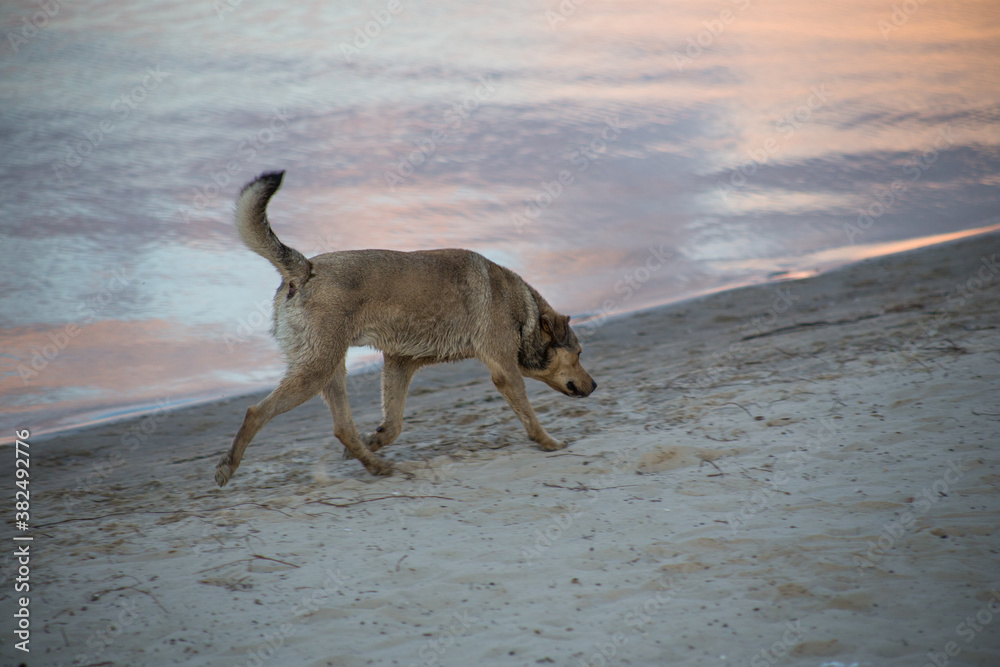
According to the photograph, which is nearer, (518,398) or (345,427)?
(345,427)

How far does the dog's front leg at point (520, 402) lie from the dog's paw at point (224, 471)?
1.91m

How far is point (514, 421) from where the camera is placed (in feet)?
21.7

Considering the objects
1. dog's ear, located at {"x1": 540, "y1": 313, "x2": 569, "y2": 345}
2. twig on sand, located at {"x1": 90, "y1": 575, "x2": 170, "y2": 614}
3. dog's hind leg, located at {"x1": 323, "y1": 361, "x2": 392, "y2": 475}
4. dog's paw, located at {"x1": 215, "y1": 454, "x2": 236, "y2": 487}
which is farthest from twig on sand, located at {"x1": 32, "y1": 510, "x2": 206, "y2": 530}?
dog's ear, located at {"x1": 540, "y1": 313, "x2": 569, "y2": 345}

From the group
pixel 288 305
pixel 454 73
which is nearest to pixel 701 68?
pixel 454 73

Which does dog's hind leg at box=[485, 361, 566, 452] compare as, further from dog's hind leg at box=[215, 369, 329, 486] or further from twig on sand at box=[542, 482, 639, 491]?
dog's hind leg at box=[215, 369, 329, 486]

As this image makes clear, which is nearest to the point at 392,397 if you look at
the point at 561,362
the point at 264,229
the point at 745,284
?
the point at 561,362

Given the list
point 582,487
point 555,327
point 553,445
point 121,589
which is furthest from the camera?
point 555,327

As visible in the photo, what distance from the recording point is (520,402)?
5.93 m

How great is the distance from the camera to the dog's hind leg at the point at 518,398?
5832 mm

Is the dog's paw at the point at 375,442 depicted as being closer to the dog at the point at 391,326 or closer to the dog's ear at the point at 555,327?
the dog at the point at 391,326

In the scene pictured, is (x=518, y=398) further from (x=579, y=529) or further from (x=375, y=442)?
(x=579, y=529)

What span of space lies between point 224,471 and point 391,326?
4.55 feet

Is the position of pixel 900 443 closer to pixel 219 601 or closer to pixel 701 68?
pixel 219 601

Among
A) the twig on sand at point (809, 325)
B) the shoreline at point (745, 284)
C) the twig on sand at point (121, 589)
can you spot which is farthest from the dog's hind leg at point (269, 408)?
the twig on sand at point (809, 325)
